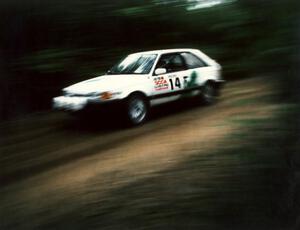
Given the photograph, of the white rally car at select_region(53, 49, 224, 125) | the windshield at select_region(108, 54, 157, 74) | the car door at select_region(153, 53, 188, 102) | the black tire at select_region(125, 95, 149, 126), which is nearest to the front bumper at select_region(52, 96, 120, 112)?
the white rally car at select_region(53, 49, 224, 125)

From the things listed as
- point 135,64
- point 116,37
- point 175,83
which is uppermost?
point 116,37

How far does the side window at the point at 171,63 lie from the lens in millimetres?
4414

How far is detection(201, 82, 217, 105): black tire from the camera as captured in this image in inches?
180

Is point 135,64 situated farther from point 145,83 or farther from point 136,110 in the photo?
point 136,110

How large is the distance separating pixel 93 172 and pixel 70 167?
209 millimetres

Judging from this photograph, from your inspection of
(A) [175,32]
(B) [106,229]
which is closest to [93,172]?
(B) [106,229]

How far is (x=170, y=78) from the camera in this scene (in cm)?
443

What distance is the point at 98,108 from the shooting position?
4.32 metres

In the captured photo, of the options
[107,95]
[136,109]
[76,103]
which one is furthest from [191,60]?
[76,103]

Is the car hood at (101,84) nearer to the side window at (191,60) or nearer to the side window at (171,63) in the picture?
the side window at (171,63)

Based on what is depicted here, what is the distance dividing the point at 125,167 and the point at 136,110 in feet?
1.73

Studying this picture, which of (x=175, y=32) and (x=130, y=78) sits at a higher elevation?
(x=175, y=32)

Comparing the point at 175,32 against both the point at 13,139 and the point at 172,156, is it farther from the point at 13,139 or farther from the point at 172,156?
the point at 13,139

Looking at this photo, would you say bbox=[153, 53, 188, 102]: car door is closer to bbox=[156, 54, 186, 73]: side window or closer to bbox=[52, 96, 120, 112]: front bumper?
bbox=[156, 54, 186, 73]: side window
